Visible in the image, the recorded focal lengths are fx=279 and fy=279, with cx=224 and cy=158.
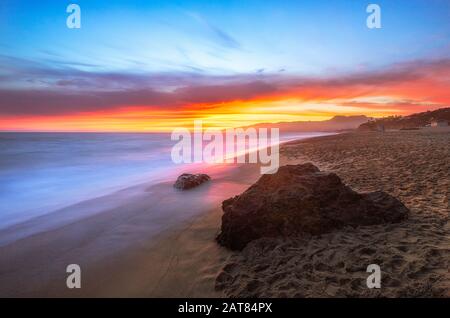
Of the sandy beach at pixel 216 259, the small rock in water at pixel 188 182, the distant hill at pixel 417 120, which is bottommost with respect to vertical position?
the sandy beach at pixel 216 259

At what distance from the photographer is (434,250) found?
13.7ft

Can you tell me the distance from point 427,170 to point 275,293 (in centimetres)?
861

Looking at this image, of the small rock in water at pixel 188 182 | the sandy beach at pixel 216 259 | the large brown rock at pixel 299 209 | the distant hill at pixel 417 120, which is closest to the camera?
the sandy beach at pixel 216 259

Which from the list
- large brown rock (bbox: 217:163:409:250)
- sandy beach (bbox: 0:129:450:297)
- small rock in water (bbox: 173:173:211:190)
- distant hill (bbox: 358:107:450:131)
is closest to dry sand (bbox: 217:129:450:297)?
sandy beach (bbox: 0:129:450:297)

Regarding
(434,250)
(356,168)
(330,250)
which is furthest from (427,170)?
(330,250)

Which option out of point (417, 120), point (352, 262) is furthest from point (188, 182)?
point (417, 120)

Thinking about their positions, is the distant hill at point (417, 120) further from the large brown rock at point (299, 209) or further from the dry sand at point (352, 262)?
the dry sand at point (352, 262)

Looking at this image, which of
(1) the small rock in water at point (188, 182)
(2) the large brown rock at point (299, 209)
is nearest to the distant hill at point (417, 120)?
(1) the small rock in water at point (188, 182)

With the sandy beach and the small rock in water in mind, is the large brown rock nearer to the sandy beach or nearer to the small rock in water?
the sandy beach

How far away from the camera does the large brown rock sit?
16.4ft

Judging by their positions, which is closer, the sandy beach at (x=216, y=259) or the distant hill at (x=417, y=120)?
the sandy beach at (x=216, y=259)

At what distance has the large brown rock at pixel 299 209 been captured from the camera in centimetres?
500

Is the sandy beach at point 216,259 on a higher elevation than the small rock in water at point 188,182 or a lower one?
lower
